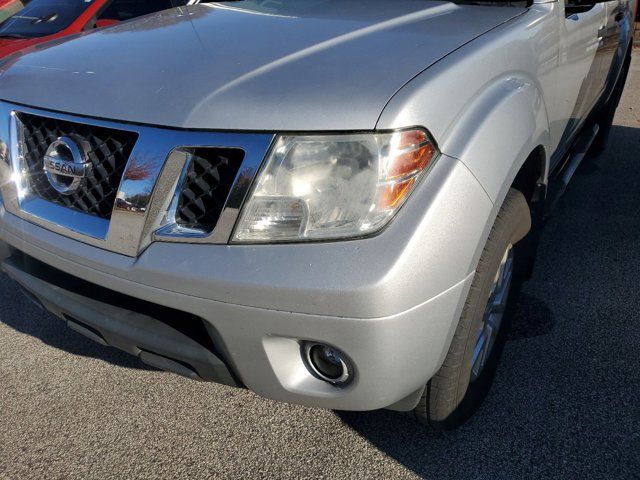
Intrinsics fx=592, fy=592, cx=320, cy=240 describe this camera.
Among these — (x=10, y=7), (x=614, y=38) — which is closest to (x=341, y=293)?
(x=614, y=38)

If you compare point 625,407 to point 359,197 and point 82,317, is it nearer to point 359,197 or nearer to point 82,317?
point 359,197

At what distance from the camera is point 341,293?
1404 mm

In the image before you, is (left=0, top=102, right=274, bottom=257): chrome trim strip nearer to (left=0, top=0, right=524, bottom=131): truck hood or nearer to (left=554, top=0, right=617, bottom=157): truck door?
(left=0, top=0, right=524, bottom=131): truck hood

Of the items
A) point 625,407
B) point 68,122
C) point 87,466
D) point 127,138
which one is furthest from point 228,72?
point 625,407

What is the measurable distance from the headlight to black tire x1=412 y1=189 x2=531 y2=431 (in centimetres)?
43

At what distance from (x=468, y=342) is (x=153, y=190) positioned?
1022 millimetres

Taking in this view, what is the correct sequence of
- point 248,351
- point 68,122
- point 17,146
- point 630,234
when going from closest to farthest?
1. point 248,351
2. point 68,122
3. point 17,146
4. point 630,234

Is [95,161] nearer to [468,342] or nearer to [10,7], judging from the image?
[468,342]

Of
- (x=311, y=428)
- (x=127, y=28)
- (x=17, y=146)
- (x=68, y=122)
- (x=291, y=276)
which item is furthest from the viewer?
(x=127, y=28)

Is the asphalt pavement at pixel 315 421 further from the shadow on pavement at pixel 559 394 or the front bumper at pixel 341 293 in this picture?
the front bumper at pixel 341 293

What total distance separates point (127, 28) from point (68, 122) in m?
0.75

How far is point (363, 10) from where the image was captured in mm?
2297

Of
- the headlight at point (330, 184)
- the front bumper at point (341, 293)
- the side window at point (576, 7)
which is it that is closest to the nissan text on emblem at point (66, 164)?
the front bumper at point (341, 293)

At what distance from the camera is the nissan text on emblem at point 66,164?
5.92ft
